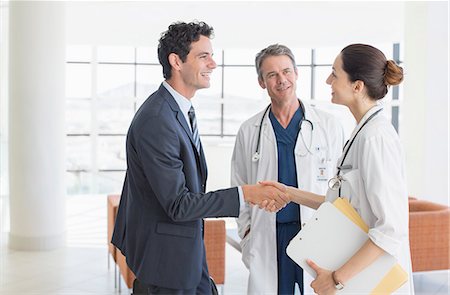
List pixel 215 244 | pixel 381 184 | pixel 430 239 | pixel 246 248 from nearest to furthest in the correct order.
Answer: pixel 381 184, pixel 246 248, pixel 215 244, pixel 430 239

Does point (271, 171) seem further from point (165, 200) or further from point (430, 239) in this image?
point (430, 239)

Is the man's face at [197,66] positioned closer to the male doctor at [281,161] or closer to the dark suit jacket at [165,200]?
the dark suit jacket at [165,200]

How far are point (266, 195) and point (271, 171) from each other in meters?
0.51

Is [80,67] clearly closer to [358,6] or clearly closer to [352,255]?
[358,6]

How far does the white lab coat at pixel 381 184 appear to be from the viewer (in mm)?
2010

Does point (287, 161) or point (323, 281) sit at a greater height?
point (287, 161)

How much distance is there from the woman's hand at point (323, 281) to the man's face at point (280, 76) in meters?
1.10

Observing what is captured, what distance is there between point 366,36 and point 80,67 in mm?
7002

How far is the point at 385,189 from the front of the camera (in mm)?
2008

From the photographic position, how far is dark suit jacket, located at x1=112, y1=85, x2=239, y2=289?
219cm

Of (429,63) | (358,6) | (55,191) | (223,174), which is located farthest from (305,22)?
(55,191)

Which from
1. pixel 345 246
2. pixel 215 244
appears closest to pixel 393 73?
pixel 345 246

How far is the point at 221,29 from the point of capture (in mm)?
12844

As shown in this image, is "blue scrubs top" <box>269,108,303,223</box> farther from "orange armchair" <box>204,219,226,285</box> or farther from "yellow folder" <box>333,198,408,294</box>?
"orange armchair" <box>204,219,226,285</box>
